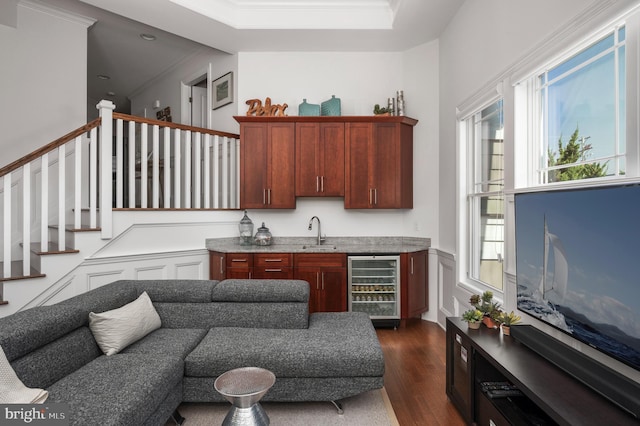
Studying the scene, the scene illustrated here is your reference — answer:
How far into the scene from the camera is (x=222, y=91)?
5.02 meters

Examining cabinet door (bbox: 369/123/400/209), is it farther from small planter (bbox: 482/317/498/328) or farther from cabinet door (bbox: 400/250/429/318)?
small planter (bbox: 482/317/498/328)

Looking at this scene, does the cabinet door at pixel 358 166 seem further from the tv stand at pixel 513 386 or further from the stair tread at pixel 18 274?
the stair tread at pixel 18 274

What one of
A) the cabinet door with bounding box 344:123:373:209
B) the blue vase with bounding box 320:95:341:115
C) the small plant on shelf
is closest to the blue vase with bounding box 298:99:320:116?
the blue vase with bounding box 320:95:341:115

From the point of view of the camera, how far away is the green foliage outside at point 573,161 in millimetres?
1929

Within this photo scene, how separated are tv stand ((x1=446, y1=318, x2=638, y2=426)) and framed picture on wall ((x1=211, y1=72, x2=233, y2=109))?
4103mm

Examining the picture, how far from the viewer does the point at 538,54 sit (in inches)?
87.1

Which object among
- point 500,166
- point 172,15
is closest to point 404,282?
point 500,166

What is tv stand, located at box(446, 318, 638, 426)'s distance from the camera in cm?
138

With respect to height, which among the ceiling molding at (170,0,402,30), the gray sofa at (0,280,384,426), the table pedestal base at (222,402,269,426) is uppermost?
the ceiling molding at (170,0,402,30)

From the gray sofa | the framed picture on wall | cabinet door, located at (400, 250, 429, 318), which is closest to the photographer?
the gray sofa

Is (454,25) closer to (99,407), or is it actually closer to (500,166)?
(500,166)

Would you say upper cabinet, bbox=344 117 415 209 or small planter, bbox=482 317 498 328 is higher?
upper cabinet, bbox=344 117 415 209

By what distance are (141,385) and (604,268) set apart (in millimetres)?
2237

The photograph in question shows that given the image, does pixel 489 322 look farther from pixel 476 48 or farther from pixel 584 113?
pixel 476 48
